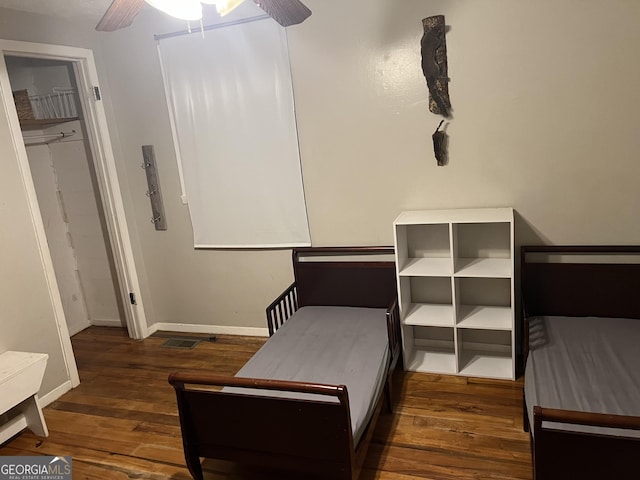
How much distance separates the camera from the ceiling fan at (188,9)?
151 centimetres

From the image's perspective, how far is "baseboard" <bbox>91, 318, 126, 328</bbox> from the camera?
4.28m

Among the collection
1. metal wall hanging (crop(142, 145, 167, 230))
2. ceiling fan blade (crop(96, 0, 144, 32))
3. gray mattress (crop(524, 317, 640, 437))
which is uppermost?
ceiling fan blade (crop(96, 0, 144, 32))

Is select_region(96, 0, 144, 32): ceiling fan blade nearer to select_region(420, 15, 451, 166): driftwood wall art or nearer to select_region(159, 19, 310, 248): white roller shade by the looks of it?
select_region(159, 19, 310, 248): white roller shade

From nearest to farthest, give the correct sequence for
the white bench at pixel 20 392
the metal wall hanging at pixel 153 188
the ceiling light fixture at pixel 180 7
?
the ceiling light fixture at pixel 180 7
the white bench at pixel 20 392
the metal wall hanging at pixel 153 188

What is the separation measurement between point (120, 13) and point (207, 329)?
8.76ft

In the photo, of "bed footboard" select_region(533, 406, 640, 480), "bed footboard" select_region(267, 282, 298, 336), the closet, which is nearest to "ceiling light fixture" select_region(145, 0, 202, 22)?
"bed footboard" select_region(533, 406, 640, 480)

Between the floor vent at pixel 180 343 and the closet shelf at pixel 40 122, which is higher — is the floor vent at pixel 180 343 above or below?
below

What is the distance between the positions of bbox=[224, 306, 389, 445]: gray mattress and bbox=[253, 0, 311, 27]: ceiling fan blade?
1.62 m

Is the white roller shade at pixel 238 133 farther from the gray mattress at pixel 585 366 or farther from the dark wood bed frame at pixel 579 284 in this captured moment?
the gray mattress at pixel 585 366

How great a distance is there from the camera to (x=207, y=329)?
12.8ft

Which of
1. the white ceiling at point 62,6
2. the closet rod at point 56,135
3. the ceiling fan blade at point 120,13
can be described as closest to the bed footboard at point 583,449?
the ceiling fan blade at point 120,13

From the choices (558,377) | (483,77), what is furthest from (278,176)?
(558,377)

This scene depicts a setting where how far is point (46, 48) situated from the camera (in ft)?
10.3

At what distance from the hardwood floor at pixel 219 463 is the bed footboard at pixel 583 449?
0.48 meters
